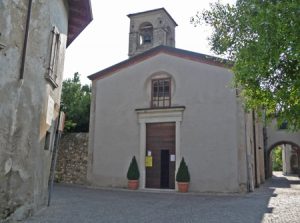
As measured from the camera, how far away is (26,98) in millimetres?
6930

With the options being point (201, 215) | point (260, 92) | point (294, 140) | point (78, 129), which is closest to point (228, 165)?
point (201, 215)

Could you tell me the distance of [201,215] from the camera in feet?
27.2

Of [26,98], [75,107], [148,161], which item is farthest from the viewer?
[75,107]

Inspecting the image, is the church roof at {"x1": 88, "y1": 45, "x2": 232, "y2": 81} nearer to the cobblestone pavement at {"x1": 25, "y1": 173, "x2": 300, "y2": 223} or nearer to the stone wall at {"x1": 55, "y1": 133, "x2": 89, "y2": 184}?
the stone wall at {"x1": 55, "y1": 133, "x2": 89, "y2": 184}

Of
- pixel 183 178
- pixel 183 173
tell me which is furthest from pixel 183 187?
pixel 183 173

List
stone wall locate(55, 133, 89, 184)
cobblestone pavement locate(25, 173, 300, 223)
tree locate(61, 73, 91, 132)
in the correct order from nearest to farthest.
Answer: cobblestone pavement locate(25, 173, 300, 223), stone wall locate(55, 133, 89, 184), tree locate(61, 73, 91, 132)

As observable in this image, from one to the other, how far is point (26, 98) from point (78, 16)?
4.65m

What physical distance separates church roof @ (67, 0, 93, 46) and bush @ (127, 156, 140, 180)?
6652 mm

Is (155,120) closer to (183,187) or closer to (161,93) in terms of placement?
(161,93)

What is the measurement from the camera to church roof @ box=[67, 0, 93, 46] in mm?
9922

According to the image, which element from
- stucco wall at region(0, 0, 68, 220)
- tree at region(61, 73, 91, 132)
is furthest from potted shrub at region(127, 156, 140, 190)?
stucco wall at region(0, 0, 68, 220)

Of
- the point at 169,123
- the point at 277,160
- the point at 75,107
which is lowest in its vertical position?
the point at 277,160

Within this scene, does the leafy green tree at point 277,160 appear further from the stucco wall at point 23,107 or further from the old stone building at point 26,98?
the stucco wall at point 23,107

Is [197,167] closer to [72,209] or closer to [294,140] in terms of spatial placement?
[72,209]
